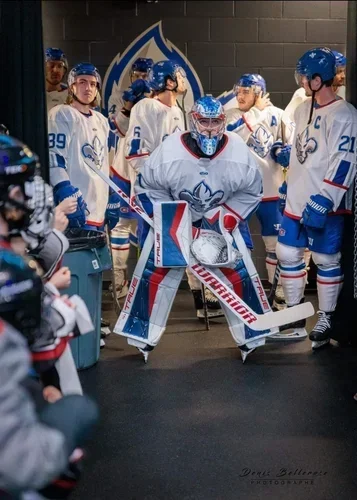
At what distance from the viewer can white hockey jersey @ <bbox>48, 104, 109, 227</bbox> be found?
427cm

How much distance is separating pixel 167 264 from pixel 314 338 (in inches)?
36.8

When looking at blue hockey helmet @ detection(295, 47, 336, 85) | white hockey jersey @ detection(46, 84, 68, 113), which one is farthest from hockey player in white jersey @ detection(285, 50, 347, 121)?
white hockey jersey @ detection(46, 84, 68, 113)

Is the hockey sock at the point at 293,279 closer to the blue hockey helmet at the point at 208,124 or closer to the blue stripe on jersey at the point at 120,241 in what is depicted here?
the blue hockey helmet at the point at 208,124

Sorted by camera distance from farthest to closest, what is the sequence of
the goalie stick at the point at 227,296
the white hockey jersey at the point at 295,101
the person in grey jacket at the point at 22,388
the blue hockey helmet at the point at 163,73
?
the white hockey jersey at the point at 295,101 < the blue hockey helmet at the point at 163,73 < the goalie stick at the point at 227,296 < the person in grey jacket at the point at 22,388

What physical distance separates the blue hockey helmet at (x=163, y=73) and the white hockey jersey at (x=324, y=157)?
970 mm

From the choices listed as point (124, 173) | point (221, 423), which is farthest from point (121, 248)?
point (221, 423)

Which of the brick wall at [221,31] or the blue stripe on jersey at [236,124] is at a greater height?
the brick wall at [221,31]

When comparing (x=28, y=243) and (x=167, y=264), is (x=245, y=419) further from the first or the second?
(x=28, y=243)

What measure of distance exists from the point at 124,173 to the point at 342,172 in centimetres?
201

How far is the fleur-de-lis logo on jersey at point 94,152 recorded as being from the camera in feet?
14.3

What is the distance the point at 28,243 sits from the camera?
5.10 ft

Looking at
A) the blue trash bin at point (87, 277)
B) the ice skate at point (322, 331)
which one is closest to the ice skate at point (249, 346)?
the ice skate at point (322, 331)

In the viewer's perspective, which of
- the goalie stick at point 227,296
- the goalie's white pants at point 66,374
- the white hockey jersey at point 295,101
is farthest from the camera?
the white hockey jersey at point 295,101

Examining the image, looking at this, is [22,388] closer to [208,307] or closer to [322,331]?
[322,331]
